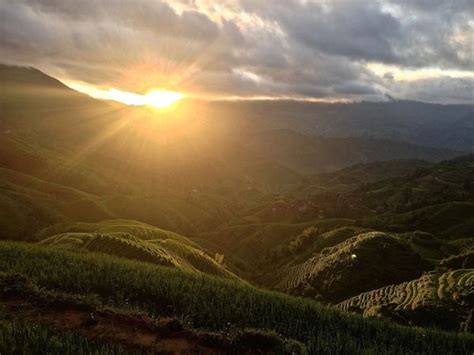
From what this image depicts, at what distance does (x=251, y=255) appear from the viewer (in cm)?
17350

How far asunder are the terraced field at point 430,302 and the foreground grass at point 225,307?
1256cm

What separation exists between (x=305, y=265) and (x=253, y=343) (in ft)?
336

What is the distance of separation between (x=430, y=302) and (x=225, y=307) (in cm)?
3792

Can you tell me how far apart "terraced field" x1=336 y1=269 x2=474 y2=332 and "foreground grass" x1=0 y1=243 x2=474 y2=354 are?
41.2 feet

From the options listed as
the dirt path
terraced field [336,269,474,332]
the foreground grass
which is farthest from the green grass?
terraced field [336,269,474,332]

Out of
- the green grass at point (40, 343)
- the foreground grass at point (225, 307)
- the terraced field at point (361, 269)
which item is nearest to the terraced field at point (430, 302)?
the foreground grass at point (225, 307)

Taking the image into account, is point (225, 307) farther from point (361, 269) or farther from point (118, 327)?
point (361, 269)

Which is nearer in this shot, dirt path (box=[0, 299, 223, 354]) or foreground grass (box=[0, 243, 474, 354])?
dirt path (box=[0, 299, 223, 354])

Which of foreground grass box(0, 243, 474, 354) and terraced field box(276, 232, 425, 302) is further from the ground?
foreground grass box(0, 243, 474, 354)

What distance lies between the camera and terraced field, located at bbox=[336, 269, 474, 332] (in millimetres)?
41503

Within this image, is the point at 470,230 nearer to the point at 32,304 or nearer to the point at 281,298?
the point at 281,298

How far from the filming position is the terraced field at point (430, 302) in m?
41.5

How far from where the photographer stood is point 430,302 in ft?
165

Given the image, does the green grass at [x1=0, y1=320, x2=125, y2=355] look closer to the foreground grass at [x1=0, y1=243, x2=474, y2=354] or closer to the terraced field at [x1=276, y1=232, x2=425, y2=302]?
the foreground grass at [x1=0, y1=243, x2=474, y2=354]
